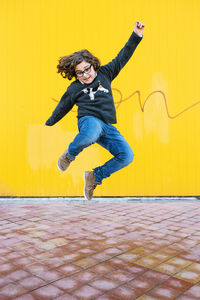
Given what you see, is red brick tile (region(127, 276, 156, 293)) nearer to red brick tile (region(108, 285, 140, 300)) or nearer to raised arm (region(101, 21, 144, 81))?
red brick tile (region(108, 285, 140, 300))

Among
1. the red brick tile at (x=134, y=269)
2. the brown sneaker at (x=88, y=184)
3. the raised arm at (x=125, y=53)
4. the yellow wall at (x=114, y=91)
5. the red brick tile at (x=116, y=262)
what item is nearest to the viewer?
the red brick tile at (x=134, y=269)

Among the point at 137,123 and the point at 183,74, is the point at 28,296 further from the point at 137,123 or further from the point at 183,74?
the point at 183,74

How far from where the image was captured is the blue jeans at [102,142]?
2740 millimetres

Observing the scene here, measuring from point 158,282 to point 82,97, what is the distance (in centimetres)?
186

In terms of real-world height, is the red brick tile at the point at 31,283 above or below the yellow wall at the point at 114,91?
below

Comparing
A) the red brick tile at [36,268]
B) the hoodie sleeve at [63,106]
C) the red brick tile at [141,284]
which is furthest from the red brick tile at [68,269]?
the hoodie sleeve at [63,106]

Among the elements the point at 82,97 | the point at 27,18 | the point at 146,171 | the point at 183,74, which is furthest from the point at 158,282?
the point at 27,18

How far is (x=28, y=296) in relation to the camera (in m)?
2.02

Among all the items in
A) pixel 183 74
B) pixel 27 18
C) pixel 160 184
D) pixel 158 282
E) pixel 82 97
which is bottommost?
pixel 158 282

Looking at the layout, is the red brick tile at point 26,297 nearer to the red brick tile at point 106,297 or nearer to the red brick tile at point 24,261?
the red brick tile at point 106,297

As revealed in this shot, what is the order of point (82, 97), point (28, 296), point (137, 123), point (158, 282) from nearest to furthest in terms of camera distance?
1. point (28, 296)
2. point (158, 282)
3. point (82, 97)
4. point (137, 123)

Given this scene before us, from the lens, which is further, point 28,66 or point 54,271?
point 28,66

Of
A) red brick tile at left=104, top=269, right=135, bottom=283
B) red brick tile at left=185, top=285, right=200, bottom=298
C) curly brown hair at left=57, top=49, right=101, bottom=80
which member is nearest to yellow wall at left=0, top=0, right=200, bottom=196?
curly brown hair at left=57, top=49, right=101, bottom=80

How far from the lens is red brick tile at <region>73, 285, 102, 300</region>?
6.61 feet
